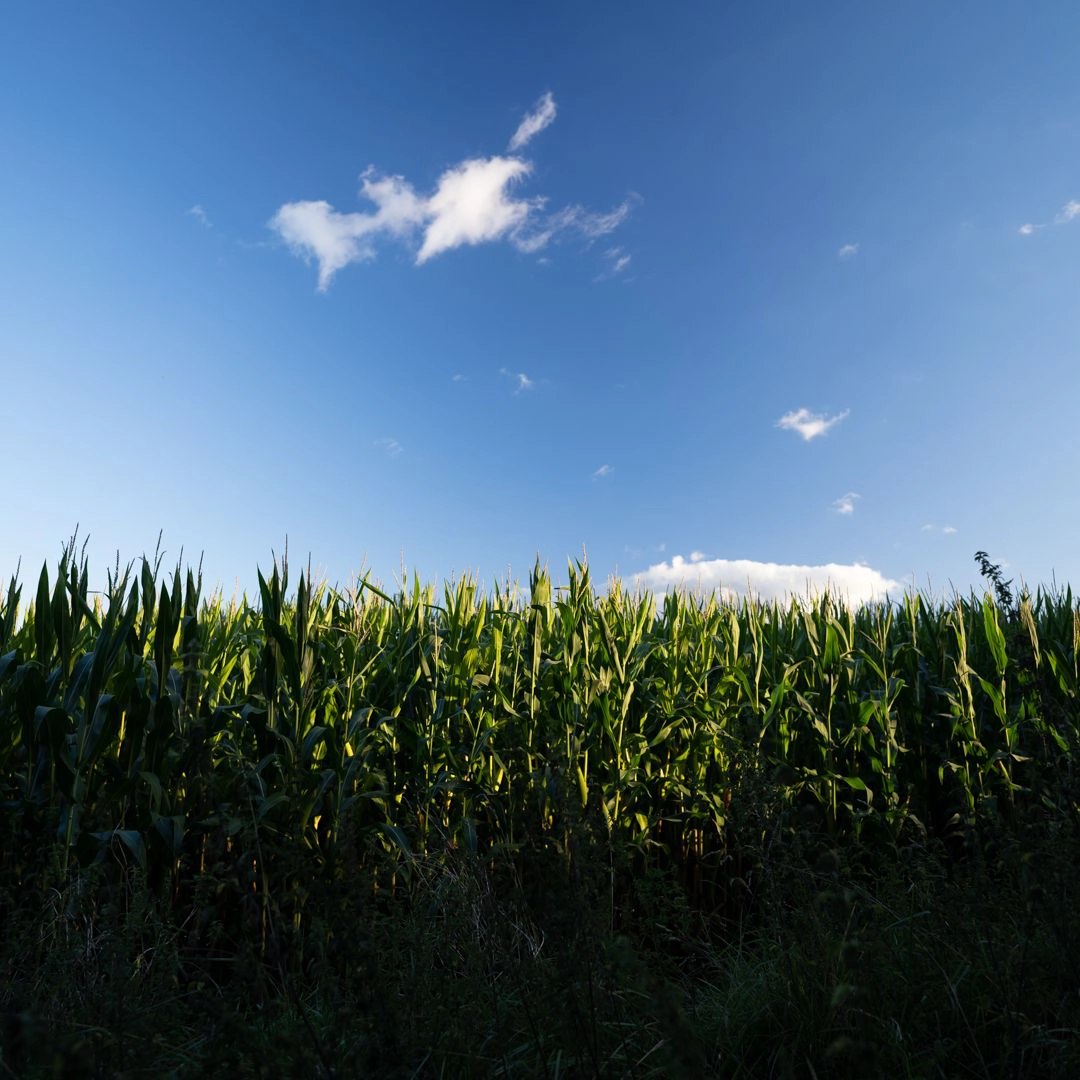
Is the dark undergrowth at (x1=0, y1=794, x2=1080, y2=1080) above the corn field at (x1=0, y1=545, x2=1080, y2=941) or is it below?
below

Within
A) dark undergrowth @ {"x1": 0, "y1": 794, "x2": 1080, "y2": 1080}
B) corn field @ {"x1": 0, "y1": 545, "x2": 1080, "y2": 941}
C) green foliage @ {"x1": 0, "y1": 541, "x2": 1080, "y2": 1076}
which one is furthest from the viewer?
corn field @ {"x1": 0, "y1": 545, "x2": 1080, "y2": 941}

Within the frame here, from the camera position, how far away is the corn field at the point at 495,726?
4.22 meters

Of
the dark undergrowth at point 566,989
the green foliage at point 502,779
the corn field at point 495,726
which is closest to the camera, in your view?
the dark undergrowth at point 566,989

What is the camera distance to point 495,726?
540 cm

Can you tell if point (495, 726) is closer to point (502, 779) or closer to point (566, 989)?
point (502, 779)

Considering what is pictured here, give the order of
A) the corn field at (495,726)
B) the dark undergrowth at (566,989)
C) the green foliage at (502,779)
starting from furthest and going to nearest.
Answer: the corn field at (495,726) < the green foliage at (502,779) < the dark undergrowth at (566,989)

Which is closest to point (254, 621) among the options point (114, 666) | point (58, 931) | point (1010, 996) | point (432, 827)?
point (114, 666)

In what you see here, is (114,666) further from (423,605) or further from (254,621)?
(423,605)

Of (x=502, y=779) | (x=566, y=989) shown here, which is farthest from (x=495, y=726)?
(x=566, y=989)

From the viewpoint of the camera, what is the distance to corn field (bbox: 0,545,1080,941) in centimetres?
422

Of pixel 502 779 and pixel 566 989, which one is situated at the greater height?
pixel 502 779

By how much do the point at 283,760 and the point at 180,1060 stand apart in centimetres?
178

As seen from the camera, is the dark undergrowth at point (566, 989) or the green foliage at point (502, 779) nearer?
the dark undergrowth at point (566, 989)

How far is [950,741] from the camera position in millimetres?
6531
